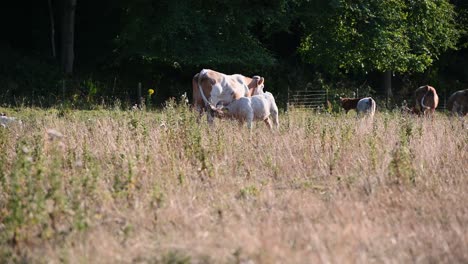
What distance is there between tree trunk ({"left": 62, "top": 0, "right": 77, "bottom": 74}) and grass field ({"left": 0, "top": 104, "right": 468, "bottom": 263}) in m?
14.8

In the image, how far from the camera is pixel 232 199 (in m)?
6.88

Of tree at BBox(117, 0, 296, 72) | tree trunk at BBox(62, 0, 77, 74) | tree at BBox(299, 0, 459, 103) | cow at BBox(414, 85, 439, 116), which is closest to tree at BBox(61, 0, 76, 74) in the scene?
tree trunk at BBox(62, 0, 77, 74)

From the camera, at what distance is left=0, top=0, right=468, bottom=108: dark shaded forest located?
22188 millimetres

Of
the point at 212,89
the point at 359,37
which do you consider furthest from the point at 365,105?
the point at 212,89

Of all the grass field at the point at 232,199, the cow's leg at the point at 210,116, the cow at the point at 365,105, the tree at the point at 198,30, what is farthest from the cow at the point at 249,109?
the tree at the point at 198,30

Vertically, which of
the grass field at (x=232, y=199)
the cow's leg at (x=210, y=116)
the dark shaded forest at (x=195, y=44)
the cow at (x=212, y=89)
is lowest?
the grass field at (x=232, y=199)

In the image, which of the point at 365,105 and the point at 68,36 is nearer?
the point at 365,105

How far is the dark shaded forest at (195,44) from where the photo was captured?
22.2 metres

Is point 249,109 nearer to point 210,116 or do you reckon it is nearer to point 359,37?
point 210,116

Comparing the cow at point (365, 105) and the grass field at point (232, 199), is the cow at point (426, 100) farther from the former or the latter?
the grass field at point (232, 199)

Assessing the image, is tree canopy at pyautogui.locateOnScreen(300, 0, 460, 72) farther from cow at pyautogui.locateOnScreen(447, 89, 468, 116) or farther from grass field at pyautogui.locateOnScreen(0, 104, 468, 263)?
grass field at pyautogui.locateOnScreen(0, 104, 468, 263)

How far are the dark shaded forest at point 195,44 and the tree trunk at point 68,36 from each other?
37 millimetres

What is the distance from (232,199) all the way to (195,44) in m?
16.1

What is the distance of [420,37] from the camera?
26.5 m
